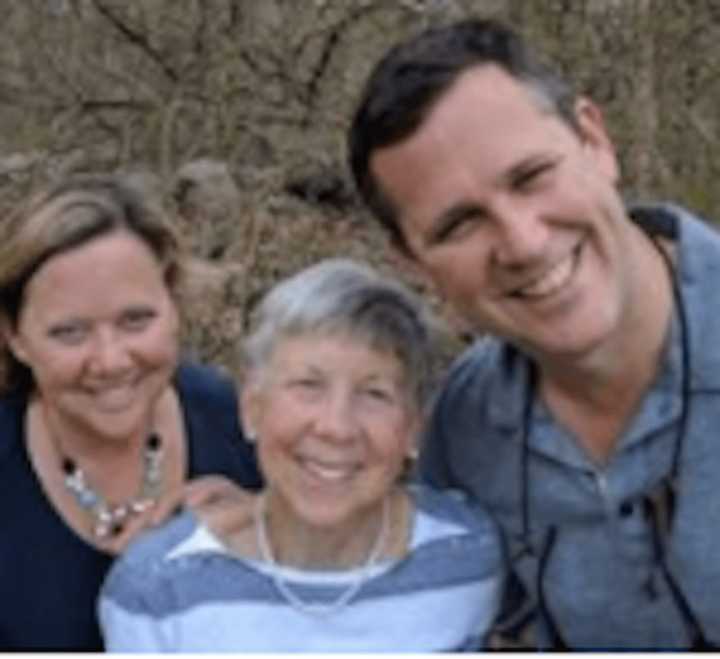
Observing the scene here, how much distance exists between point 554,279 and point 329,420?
0.37 metres

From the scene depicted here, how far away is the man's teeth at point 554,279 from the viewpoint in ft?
8.08

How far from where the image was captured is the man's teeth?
2463mm

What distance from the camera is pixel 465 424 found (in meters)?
2.80

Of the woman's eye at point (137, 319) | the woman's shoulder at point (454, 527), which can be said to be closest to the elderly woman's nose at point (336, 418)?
the woman's shoulder at point (454, 527)

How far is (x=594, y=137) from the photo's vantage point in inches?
101

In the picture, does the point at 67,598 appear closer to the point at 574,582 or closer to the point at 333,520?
the point at 333,520

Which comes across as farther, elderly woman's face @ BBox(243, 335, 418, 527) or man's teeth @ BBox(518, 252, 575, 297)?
elderly woman's face @ BBox(243, 335, 418, 527)

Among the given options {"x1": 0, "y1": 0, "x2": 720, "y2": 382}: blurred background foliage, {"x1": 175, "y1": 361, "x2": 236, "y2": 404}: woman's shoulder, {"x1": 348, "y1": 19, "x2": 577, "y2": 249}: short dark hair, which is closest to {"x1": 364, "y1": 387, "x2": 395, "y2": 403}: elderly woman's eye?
{"x1": 348, "y1": 19, "x2": 577, "y2": 249}: short dark hair

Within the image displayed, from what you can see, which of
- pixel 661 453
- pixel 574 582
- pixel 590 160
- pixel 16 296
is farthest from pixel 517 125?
pixel 16 296

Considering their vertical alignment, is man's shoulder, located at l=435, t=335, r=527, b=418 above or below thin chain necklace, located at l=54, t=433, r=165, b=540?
above

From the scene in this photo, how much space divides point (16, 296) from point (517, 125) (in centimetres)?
98

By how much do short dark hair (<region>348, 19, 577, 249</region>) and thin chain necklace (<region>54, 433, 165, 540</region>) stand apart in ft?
2.35

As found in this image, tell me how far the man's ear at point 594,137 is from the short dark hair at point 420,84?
2 cm

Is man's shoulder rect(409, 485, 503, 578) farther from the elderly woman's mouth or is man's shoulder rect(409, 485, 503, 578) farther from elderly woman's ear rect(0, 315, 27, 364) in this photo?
elderly woman's ear rect(0, 315, 27, 364)
